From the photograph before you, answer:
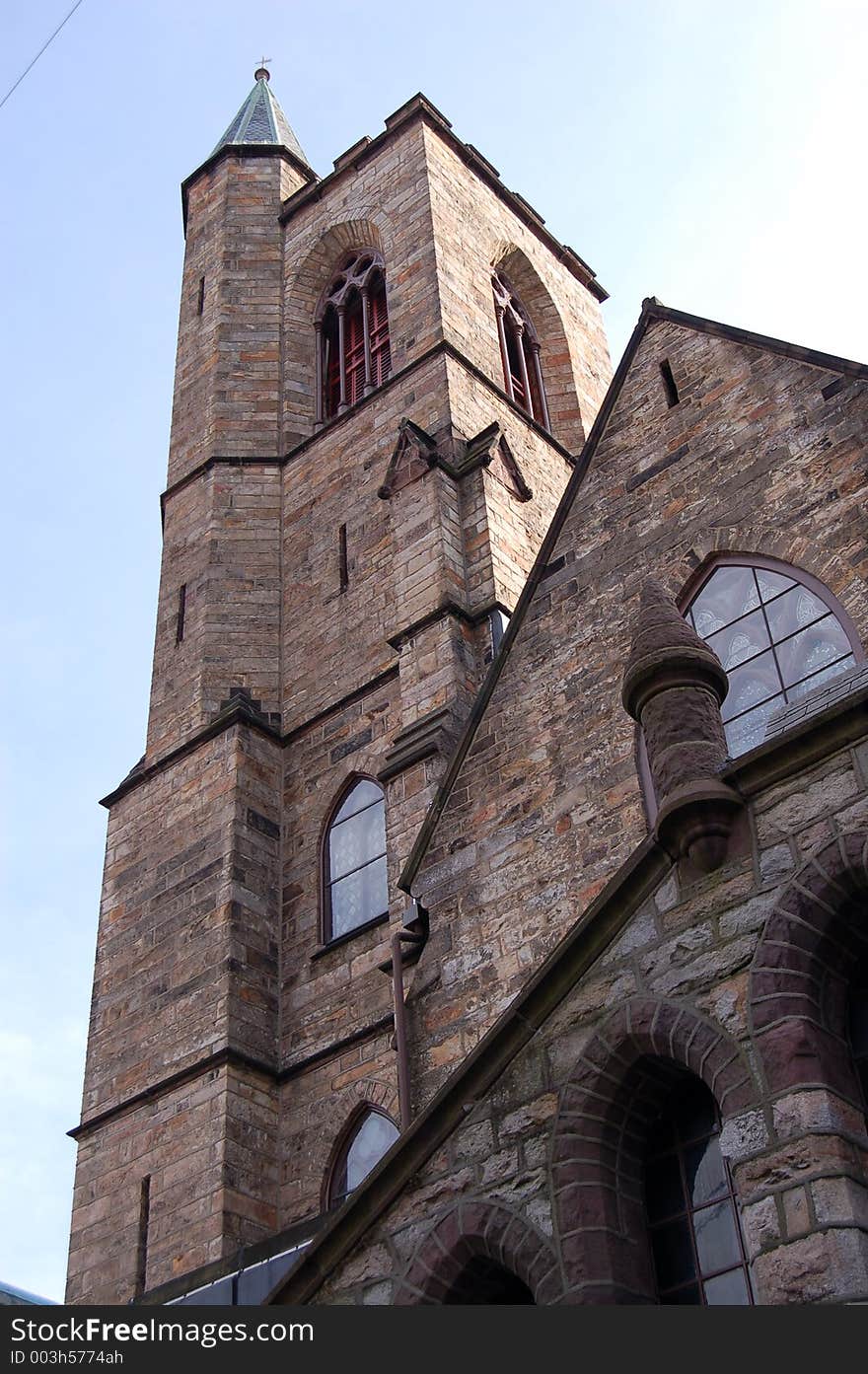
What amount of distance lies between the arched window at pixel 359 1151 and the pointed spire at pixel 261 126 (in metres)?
17.8

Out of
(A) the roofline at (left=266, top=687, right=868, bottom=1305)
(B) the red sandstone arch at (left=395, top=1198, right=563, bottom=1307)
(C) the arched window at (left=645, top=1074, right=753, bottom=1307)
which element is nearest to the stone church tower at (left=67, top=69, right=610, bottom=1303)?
(A) the roofline at (left=266, top=687, right=868, bottom=1305)

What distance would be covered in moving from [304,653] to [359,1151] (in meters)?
6.36

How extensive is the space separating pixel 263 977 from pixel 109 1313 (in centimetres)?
950

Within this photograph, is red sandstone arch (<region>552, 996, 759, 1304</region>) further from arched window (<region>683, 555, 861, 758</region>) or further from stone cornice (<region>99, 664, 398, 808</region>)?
stone cornice (<region>99, 664, 398, 808</region>)

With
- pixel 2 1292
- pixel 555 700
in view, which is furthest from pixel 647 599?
pixel 2 1292

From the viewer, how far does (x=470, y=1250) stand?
724 cm

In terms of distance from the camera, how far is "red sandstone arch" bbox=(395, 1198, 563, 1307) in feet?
22.8

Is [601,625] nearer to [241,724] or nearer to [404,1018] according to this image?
[404,1018]

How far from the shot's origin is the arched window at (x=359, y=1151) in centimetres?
1402

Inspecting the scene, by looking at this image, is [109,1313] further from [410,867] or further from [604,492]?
[604,492]

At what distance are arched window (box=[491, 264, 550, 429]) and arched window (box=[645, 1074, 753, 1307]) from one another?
52.9 feet

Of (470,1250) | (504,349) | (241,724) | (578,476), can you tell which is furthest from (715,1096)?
(504,349)

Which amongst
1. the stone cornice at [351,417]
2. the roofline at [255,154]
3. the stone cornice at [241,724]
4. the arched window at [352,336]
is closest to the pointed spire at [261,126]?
the roofline at [255,154]

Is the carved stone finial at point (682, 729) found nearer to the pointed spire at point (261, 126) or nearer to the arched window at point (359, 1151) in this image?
the arched window at point (359, 1151)
